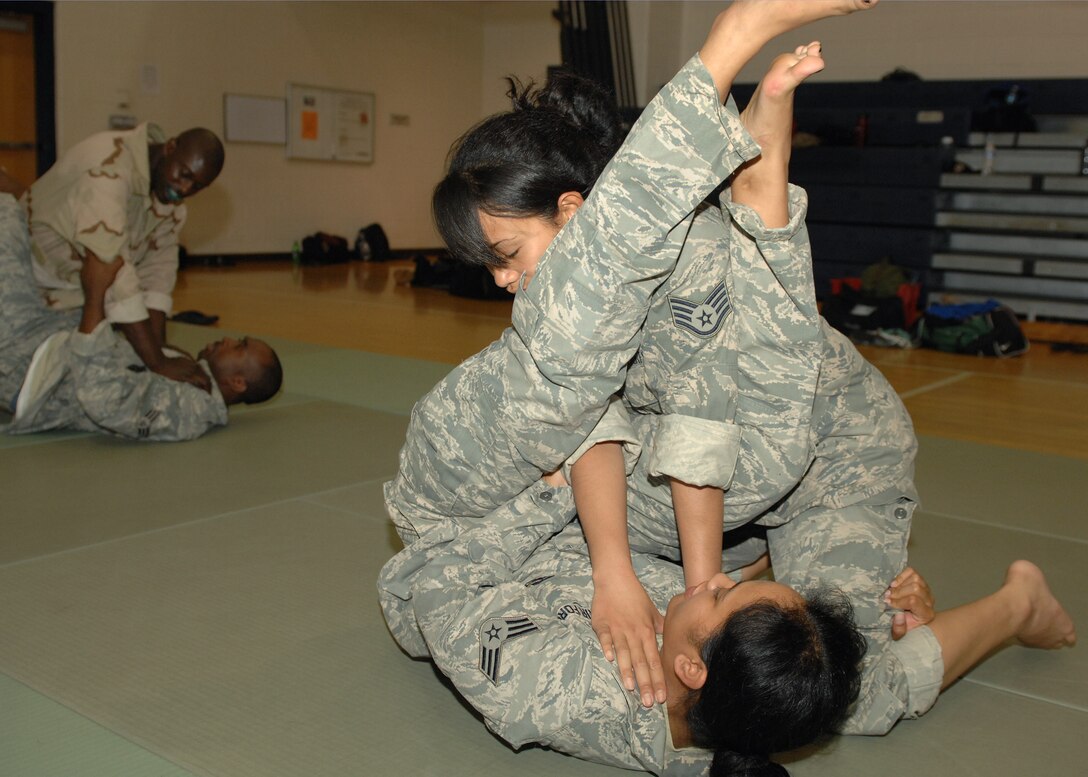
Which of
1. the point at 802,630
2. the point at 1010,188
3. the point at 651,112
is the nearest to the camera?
the point at 651,112

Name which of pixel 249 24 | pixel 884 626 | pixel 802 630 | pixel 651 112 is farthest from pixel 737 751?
pixel 249 24

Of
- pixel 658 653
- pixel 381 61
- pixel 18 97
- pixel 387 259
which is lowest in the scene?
pixel 658 653

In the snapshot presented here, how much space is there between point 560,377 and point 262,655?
91 centimetres

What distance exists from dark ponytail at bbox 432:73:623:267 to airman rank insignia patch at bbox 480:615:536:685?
548 mm

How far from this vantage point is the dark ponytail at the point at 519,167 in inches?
60.9

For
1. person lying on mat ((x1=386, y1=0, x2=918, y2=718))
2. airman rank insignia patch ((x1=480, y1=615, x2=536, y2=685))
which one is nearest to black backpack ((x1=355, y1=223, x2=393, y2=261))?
person lying on mat ((x1=386, y1=0, x2=918, y2=718))

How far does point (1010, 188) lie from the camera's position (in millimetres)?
8078

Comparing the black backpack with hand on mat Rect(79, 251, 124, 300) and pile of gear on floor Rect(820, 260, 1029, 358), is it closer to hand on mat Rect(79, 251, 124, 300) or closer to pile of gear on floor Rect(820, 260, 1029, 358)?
pile of gear on floor Rect(820, 260, 1029, 358)

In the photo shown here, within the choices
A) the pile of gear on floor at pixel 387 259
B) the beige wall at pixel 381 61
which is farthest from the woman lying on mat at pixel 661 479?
the beige wall at pixel 381 61

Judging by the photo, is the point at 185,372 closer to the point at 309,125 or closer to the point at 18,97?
the point at 18,97

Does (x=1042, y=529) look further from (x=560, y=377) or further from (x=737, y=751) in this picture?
(x=560, y=377)

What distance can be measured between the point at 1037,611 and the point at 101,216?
339 cm

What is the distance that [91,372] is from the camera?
336 centimetres

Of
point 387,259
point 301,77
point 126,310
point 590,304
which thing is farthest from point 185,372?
point 387,259
